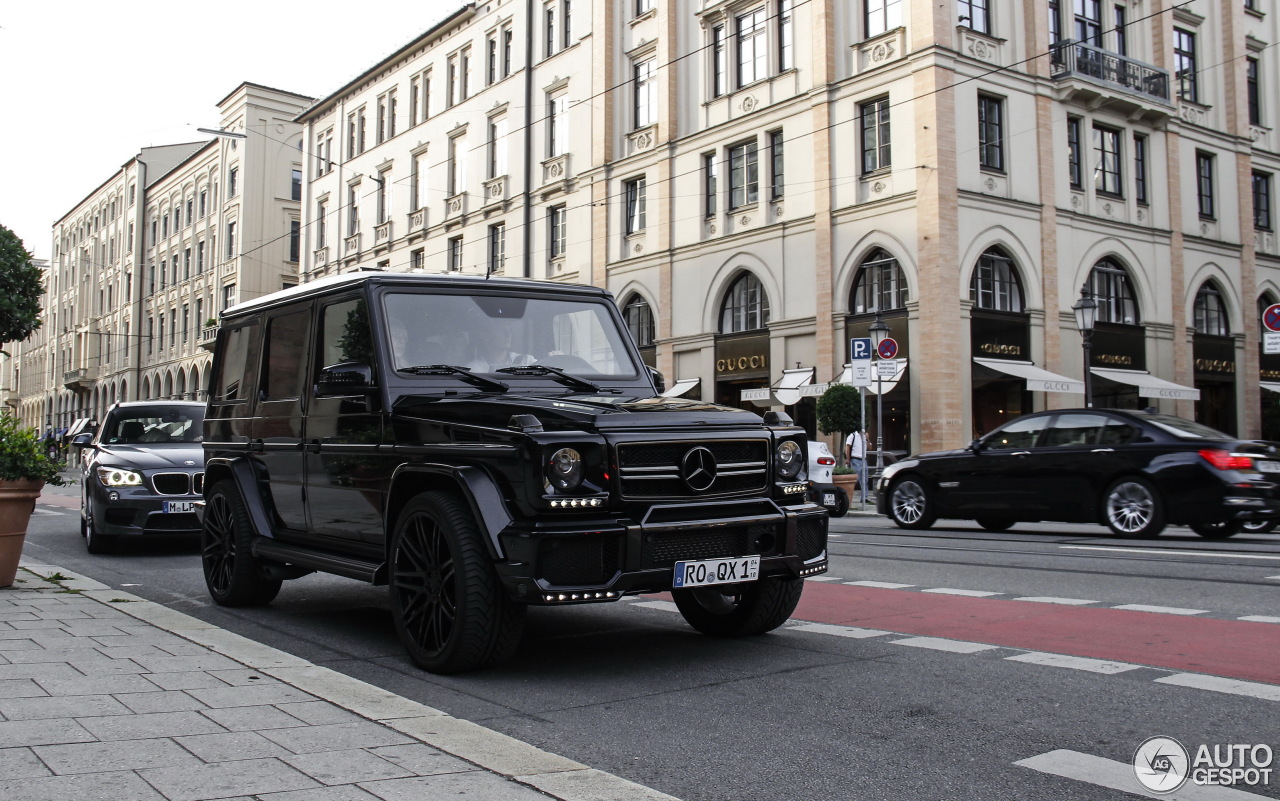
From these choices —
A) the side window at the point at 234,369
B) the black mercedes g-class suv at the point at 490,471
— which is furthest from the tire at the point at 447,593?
the side window at the point at 234,369

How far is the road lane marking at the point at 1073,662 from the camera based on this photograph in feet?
17.7

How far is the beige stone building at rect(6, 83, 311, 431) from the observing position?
61469 millimetres

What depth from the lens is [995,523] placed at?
621 inches

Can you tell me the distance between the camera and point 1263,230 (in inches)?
1432

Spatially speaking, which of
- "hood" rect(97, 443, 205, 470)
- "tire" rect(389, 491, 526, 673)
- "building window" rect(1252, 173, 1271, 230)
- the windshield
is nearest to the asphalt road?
"tire" rect(389, 491, 526, 673)

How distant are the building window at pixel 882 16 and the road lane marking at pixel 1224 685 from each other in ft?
82.2

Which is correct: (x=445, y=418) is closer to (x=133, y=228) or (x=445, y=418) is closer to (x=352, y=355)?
(x=352, y=355)

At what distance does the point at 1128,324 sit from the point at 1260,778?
30275 mm

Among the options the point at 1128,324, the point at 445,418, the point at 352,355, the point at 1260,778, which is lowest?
the point at 1260,778

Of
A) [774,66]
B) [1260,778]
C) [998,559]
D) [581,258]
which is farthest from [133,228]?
[1260,778]

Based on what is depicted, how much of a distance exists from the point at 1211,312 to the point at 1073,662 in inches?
1294

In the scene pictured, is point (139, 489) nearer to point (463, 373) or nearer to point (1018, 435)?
point (463, 373)

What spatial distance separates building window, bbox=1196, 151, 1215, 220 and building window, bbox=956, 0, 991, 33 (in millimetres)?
10120

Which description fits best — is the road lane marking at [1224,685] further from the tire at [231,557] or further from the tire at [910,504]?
the tire at [910,504]
